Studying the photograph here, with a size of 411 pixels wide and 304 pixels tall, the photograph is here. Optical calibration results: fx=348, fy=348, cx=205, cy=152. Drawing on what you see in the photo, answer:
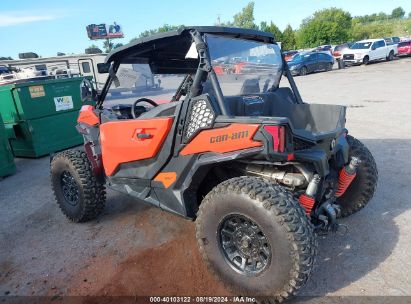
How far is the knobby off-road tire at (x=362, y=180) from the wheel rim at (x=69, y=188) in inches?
119

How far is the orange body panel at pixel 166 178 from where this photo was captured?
9.75ft

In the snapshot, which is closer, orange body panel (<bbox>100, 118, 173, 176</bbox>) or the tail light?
the tail light

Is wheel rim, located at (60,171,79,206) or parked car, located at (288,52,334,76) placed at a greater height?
wheel rim, located at (60,171,79,206)

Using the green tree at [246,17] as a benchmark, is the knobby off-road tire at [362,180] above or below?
below

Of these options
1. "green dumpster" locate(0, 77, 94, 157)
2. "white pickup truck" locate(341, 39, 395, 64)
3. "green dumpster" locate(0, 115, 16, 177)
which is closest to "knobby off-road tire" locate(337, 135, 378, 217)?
"green dumpster" locate(0, 115, 16, 177)

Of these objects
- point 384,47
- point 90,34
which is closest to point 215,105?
point 384,47

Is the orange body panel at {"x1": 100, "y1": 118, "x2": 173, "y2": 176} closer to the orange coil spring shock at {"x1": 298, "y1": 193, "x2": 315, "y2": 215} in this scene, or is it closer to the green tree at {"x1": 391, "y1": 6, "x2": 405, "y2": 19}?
the orange coil spring shock at {"x1": 298, "y1": 193, "x2": 315, "y2": 215}

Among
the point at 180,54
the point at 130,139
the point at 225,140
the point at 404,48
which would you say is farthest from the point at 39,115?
the point at 404,48

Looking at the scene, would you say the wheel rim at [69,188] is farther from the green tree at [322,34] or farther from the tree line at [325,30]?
the green tree at [322,34]

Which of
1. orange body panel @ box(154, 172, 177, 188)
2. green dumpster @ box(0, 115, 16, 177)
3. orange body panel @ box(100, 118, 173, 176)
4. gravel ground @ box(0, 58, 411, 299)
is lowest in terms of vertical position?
gravel ground @ box(0, 58, 411, 299)

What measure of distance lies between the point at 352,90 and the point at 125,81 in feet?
37.7

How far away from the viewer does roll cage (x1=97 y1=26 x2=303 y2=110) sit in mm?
2779

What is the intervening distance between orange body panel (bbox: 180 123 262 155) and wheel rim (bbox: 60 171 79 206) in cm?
196

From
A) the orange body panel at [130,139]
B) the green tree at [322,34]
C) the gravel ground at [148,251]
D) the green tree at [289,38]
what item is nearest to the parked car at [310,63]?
the gravel ground at [148,251]
